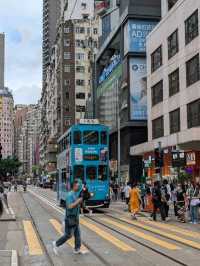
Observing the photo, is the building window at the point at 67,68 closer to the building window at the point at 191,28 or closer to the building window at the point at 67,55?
the building window at the point at 67,55

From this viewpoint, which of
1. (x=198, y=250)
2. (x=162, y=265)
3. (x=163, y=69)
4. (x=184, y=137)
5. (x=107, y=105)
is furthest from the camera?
(x=107, y=105)

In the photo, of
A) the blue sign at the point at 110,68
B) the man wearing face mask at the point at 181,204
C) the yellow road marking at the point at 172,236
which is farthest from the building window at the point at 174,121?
the yellow road marking at the point at 172,236

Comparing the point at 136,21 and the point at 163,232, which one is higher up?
the point at 136,21

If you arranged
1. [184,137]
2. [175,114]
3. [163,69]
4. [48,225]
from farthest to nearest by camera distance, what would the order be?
[163,69]
[175,114]
[184,137]
[48,225]

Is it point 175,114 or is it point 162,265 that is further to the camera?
point 175,114

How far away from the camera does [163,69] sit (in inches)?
1938

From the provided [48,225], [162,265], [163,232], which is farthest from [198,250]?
[48,225]

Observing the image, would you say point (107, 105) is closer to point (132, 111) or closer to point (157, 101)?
point (132, 111)

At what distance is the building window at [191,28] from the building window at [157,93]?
25.7 feet

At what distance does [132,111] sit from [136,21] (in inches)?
384

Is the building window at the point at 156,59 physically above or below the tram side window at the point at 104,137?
above

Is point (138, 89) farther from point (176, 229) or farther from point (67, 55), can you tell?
point (67, 55)

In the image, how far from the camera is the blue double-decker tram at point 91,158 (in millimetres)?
30078

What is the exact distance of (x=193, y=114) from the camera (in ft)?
137
